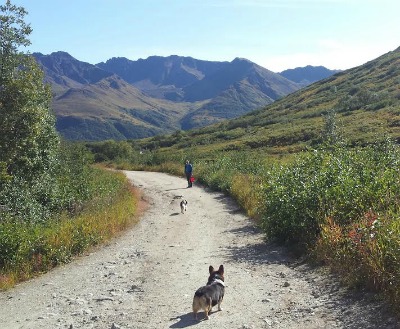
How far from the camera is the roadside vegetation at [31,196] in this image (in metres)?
12.8

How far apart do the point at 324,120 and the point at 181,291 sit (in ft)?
167

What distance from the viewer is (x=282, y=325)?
752 centimetres

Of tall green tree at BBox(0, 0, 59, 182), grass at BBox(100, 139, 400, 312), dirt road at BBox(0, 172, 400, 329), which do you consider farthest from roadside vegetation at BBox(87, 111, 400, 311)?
tall green tree at BBox(0, 0, 59, 182)

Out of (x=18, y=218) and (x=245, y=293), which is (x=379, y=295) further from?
(x=18, y=218)

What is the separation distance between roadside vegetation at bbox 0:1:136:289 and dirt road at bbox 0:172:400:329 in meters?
0.74

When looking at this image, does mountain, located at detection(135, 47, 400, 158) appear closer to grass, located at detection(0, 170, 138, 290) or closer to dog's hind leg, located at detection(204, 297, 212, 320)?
grass, located at detection(0, 170, 138, 290)

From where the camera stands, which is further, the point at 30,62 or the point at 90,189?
the point at 90,189

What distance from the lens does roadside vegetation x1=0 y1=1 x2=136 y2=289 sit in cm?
1276

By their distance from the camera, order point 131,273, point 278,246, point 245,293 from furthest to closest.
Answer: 1. point 278,246
2. point 131,273
3. point 245,293

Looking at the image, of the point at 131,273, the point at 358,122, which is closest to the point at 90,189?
the point at 131,273

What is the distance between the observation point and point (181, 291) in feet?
32.2

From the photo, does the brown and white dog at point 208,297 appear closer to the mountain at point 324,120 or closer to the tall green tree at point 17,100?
the tall green tree at point 17,100

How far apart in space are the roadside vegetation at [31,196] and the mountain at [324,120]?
2934 centimetres

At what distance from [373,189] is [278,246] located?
3.90 metres
